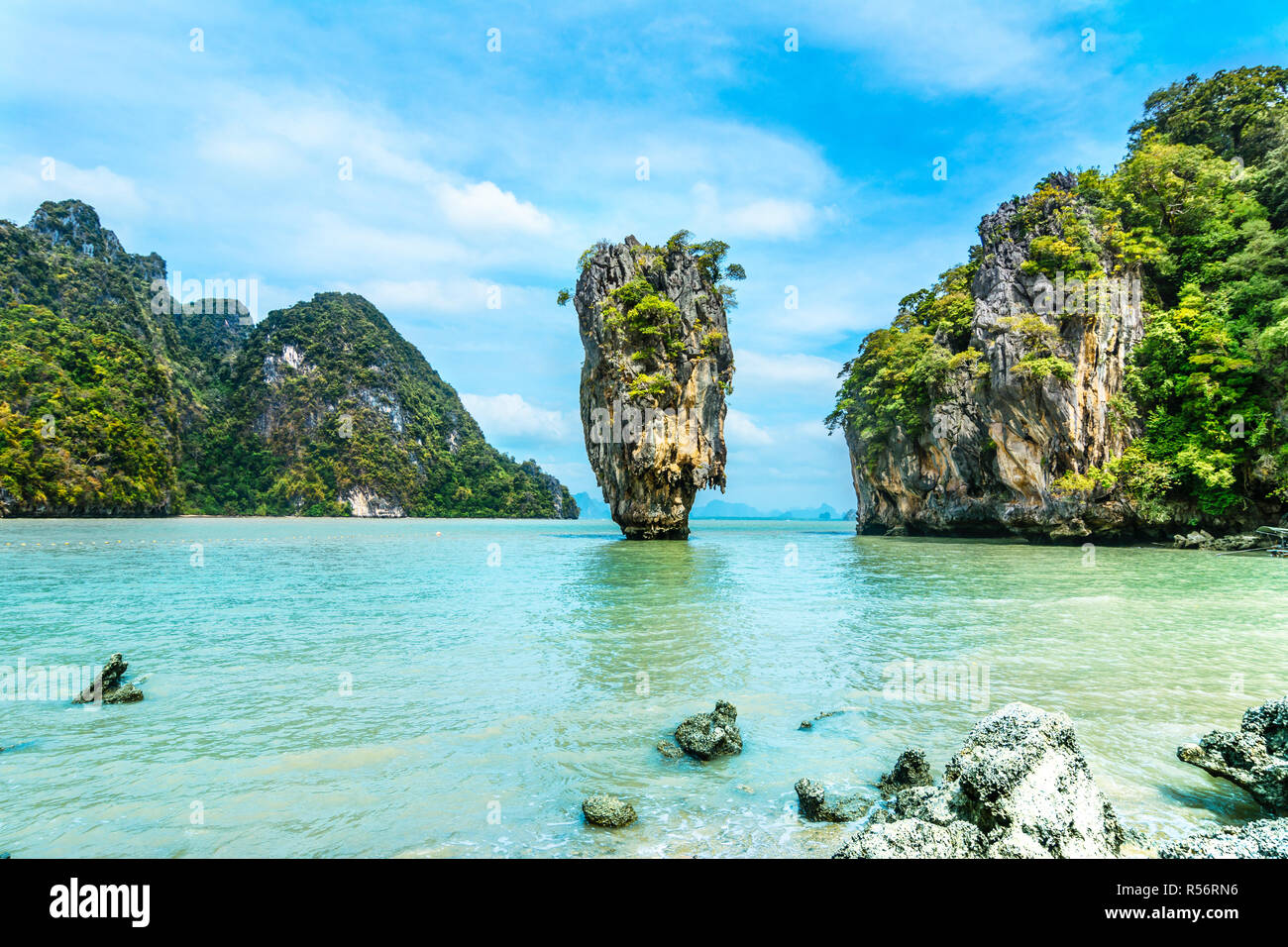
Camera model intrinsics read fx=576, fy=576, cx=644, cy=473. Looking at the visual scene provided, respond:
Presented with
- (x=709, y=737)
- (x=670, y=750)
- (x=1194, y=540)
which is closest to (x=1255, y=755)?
(x=709, y=737)

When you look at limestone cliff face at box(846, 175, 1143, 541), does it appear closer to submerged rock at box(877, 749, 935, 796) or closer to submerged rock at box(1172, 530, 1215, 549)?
submerged rock at box(1172, 530, 1215, 549)

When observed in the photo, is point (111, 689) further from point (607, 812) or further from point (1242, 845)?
point (1242, 845)

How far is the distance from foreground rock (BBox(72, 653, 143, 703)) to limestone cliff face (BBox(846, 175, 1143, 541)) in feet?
108

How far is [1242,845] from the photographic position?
303 cm

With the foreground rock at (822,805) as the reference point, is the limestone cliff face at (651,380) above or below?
above

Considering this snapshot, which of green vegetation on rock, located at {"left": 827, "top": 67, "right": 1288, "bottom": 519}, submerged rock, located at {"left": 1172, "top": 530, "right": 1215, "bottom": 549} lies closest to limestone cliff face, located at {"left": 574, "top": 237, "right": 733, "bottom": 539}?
green vegetation on rock, located at {"left": 827, "top": 67, "right": 1288, "bottom": 519}

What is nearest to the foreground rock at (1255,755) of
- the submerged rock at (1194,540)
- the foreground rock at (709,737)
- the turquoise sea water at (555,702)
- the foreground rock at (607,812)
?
the turquoise sea water at (555,702)

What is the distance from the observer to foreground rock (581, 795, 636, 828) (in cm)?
416

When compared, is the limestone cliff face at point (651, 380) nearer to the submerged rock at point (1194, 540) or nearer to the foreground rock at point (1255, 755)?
the submerged rock at point (1194, 540)

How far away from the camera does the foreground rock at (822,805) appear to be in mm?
4227

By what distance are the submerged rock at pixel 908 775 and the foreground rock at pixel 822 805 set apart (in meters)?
0.28

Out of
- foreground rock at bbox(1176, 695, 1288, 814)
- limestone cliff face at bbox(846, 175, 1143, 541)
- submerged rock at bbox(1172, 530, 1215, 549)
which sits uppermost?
limestone cliff face at bbox(846, 175, 1143, 541)
